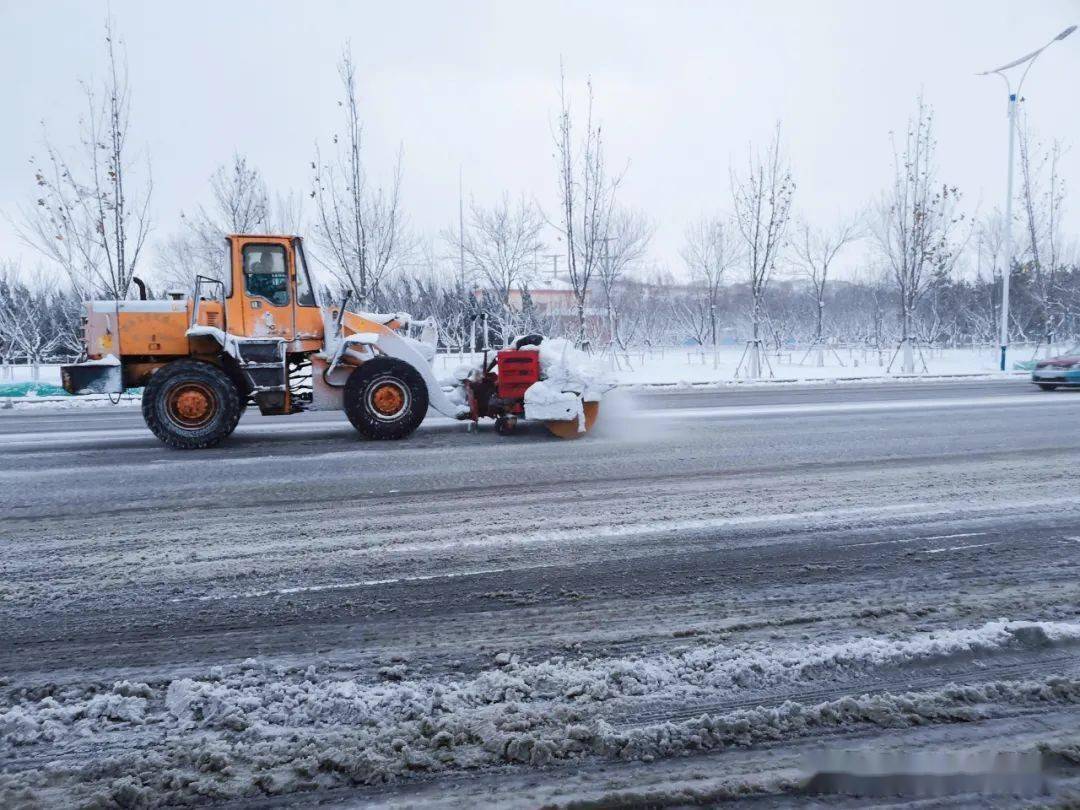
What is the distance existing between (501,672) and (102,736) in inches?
56.7

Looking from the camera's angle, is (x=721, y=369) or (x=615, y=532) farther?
(x=721, y=369)

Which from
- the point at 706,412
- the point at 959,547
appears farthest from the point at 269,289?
the point at 959,547

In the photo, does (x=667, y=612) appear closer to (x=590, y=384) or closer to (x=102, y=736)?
(x=102, y=736)

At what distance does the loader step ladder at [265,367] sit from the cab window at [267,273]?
577 mm

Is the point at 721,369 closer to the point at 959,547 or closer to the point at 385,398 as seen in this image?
the point at 385,398

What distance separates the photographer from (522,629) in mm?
3471

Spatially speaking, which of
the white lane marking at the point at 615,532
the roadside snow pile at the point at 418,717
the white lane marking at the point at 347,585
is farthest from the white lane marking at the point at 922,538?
the white lane marking at the point at 347,585

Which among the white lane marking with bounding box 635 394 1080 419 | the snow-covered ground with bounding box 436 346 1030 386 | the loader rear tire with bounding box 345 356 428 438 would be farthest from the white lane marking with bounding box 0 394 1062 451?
the snow-covered ground with bounding box 436 346 1030 386

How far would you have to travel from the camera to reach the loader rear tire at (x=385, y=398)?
31.1ft

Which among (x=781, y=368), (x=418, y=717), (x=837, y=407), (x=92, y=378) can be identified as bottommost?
(x=418, y=717)

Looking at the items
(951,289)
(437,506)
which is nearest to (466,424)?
(437,506)

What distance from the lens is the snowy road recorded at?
2439mm

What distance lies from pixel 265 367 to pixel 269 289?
102 centimetres

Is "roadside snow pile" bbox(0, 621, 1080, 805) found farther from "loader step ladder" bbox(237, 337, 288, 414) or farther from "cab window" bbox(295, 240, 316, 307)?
"cab window" bbox(295, 240, 316, 307)
